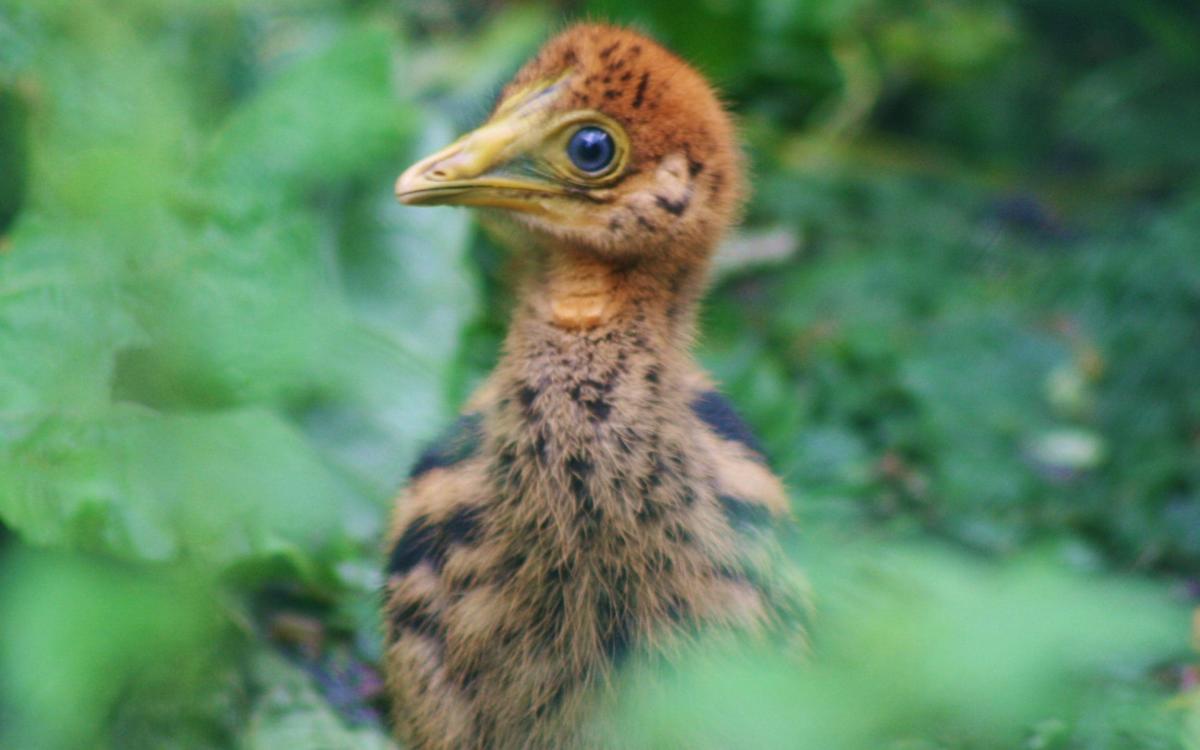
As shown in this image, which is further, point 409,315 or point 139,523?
point 409,315

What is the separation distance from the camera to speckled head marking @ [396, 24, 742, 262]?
6.36 ft

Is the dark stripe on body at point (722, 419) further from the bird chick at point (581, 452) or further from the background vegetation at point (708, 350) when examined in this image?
the background vegetation at point (708, 350)

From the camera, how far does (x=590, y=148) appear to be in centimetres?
194

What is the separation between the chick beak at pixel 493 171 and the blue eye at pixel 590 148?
51 millimetres

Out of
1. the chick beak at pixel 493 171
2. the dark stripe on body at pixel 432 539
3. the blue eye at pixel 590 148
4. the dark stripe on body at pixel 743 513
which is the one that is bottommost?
the dark stripe on body at pixel 432 539

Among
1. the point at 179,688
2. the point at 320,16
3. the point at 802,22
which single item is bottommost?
the point at 179,688

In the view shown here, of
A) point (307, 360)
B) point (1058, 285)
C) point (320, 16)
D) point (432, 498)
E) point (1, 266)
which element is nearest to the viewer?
point (432, 498)

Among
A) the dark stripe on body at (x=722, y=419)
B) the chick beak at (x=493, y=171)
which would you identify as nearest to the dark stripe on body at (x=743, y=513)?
the dark stripe on body at (x=722, y=419)

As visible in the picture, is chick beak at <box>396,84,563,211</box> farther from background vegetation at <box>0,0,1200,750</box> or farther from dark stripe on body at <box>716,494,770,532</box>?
dark stripe on body at <box>716,494,770,532</box>

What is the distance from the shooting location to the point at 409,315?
3.59m

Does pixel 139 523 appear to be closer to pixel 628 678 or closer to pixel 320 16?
pixel 628 678

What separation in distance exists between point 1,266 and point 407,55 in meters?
2.83

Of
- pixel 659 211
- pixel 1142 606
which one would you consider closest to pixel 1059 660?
pixel 1142 606

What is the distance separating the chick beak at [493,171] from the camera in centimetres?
193
